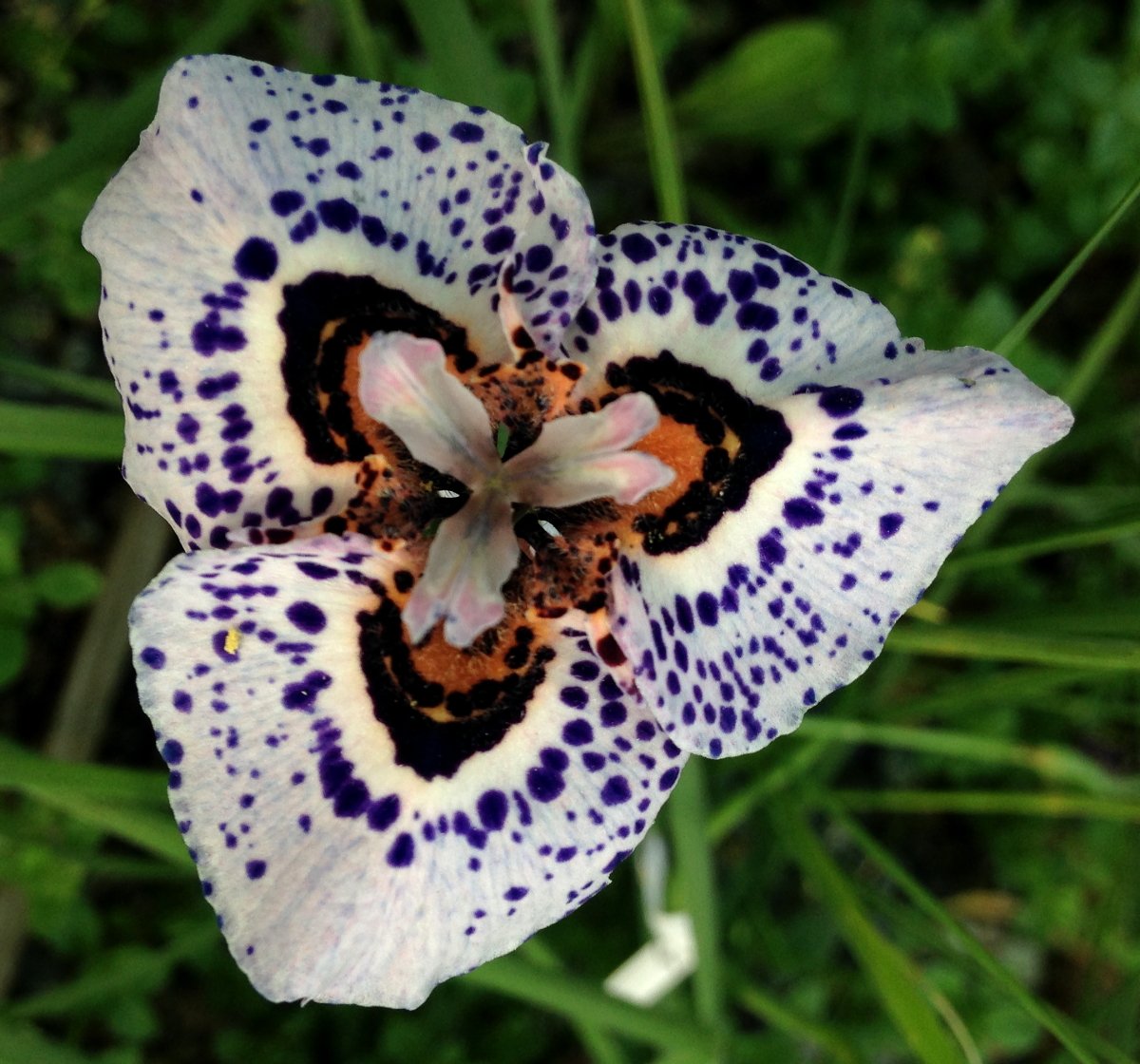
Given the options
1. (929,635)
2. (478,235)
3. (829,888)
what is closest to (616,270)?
(478,235)

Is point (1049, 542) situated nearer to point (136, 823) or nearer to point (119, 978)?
point (136, 823)

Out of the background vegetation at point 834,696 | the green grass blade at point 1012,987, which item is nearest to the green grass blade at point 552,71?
the background vegetation at point 834,696

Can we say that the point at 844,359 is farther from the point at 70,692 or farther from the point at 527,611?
the point at 70,692

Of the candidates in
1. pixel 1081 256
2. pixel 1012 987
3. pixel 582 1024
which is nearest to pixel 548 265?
pixel 1081 256

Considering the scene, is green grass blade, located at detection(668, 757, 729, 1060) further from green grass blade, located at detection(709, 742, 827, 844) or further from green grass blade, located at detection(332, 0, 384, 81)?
green grass blade, located at detection(332, 0, 384, 81)

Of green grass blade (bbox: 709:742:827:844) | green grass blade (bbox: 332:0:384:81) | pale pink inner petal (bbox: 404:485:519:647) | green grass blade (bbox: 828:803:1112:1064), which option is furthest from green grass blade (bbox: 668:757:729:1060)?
green grass blade (bbox: 332:0:384:81)
